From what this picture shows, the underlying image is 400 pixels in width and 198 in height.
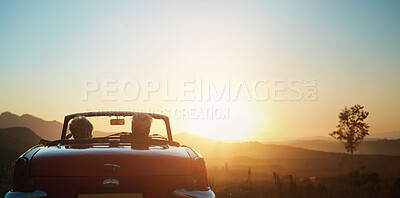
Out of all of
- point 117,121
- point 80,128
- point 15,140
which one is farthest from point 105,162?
point 15,140

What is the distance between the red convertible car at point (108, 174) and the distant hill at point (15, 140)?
3366 inches

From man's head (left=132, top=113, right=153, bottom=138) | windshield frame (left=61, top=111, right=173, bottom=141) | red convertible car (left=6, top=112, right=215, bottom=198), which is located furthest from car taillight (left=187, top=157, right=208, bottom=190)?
windshield frame (left=61, top=111, right=173, bottom=141)

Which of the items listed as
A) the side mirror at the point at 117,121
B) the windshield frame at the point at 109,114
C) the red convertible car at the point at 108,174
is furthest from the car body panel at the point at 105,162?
the windshield frame at the point at 109,114

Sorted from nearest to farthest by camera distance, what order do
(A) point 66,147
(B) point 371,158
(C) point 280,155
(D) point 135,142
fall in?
(A) point 66,147
(D) point 135,142
(B) point 371,158
(C) point 280,155

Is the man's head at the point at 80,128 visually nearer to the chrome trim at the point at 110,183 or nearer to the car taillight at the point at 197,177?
the chrome trim at the point at 110,183

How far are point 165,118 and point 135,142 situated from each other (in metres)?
1.26

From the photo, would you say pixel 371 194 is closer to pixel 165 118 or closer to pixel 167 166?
pixel 165 118

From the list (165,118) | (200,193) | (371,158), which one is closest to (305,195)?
(165,118)

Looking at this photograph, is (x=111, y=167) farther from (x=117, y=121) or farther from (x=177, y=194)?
(x=117, y=121)

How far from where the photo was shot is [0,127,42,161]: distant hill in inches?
3531

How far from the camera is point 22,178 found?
389cm

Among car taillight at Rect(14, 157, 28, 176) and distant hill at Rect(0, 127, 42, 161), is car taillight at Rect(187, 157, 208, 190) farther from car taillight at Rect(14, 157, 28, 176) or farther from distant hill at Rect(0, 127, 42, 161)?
distant hill at Rect(0, 127, 42, 161)

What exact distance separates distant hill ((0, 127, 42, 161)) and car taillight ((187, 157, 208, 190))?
8588 cm

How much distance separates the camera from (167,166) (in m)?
4.04
